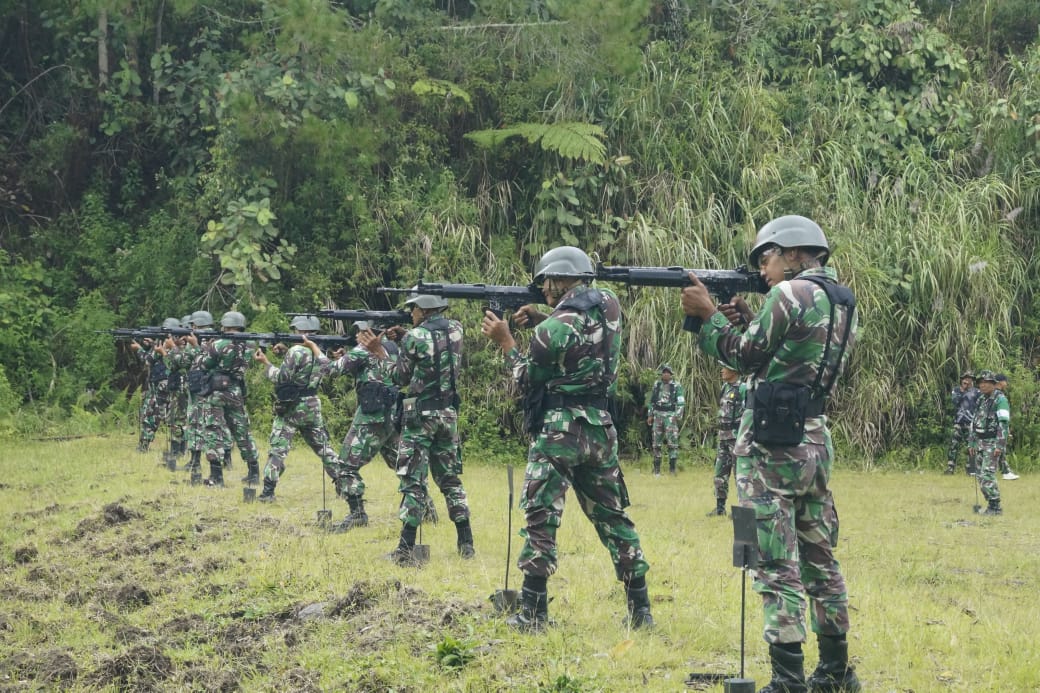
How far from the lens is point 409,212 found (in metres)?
21.2

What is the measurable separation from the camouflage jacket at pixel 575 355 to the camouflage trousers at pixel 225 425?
7.94 metres

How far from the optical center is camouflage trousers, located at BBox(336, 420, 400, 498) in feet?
36.3

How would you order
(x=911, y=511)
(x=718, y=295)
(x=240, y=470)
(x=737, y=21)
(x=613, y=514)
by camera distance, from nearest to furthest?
(x=718, y=295), (x=613, y=514), (x=911, y=511), (x=240, y=470), (x=737, y=21)

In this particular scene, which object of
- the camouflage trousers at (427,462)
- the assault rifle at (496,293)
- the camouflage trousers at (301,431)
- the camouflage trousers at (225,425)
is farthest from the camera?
the camouflage trousers at (225,425)

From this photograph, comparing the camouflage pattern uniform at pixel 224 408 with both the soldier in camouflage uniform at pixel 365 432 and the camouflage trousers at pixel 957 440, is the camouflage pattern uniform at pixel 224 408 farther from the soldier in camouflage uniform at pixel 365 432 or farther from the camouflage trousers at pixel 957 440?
the camouflage trousers at pixel 957 440

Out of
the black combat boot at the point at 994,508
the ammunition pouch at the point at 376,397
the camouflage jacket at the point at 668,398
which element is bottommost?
the black combat boot at the point at 994,508

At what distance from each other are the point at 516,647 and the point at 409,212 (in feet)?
51.3

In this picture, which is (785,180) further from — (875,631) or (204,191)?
(875,631)

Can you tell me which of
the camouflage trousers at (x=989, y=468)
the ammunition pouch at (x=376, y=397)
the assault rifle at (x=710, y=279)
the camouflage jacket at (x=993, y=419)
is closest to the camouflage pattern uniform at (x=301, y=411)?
the ammunition pouch at (x=376, y=397)

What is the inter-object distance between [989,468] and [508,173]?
1134cm

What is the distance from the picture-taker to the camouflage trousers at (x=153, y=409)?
17.9 metres

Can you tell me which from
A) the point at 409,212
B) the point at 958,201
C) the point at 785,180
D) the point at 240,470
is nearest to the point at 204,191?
the point at 409,212

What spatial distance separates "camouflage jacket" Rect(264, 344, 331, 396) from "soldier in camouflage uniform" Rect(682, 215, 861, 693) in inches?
287

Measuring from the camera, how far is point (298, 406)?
12148 mm
